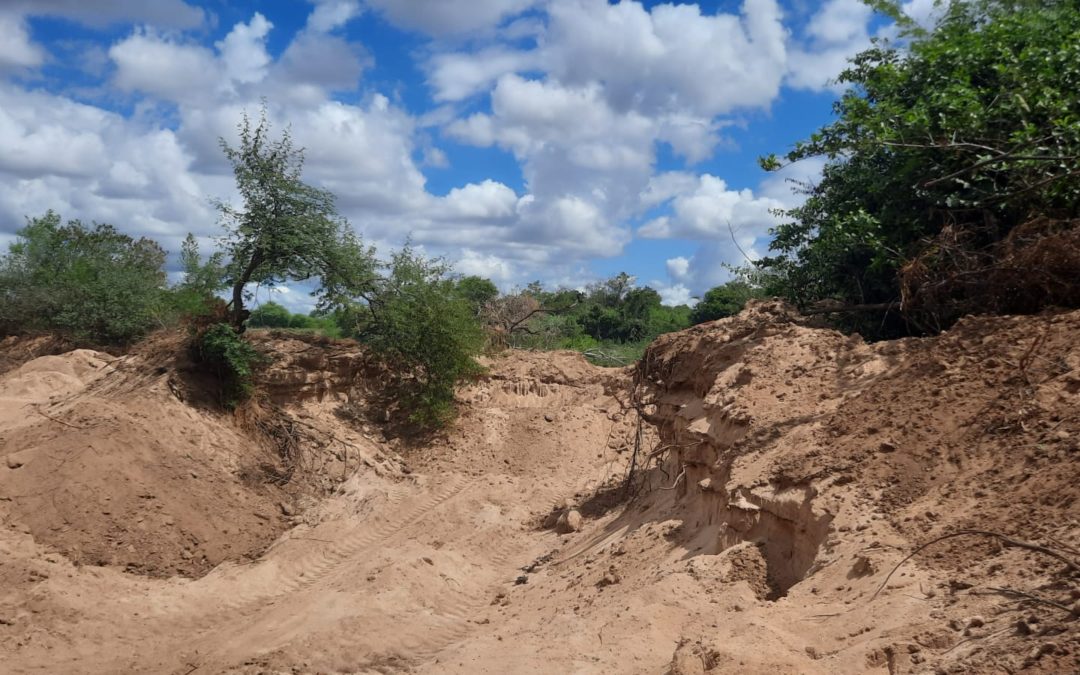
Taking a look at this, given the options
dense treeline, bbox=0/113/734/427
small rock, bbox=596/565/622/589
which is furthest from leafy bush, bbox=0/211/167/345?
small rock, bbox=596/565/622/589

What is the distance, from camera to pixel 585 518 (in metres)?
9.82

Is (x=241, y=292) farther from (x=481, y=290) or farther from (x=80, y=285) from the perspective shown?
(x=481, y=290)

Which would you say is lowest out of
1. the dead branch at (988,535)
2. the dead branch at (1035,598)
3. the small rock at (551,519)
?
the small rock at (551,519)

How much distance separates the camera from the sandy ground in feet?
13.9

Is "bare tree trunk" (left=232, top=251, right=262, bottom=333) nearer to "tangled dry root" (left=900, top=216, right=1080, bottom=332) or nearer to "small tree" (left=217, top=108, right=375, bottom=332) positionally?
"small tree" (left=217, top=108, right=375, bottom=332)

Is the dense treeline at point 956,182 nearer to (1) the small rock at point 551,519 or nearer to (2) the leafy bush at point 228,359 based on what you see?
(1) the small rock at point 551,519

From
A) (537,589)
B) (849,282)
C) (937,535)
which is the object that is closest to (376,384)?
(537,589)

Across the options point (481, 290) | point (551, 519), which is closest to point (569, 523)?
point (551, 519)

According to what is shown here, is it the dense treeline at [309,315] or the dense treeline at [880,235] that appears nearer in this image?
the dense treeline at [880,235]

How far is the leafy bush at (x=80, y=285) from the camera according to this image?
17922 mm

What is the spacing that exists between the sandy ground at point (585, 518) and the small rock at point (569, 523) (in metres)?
0.04

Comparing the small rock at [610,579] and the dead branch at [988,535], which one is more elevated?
the dead branch at [988,535]

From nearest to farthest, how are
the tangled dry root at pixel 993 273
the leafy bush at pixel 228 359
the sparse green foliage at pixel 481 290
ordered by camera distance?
the tangled dry root at pixel 993 273 → the leafy bush at pixel 228 359 → the sparse green foliage at pixel 481 290

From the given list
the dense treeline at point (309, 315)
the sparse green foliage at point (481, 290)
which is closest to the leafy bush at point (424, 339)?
the dense treeline at point (309, 315)
